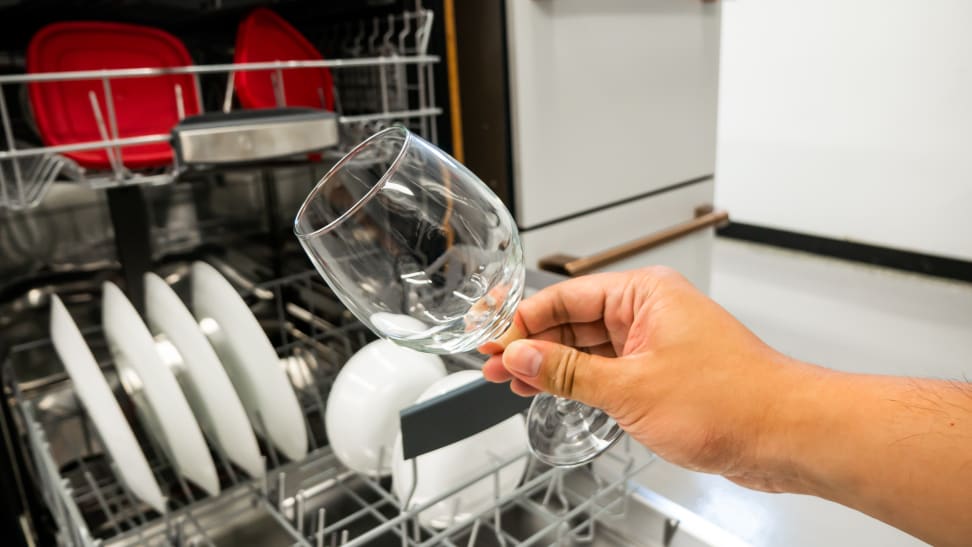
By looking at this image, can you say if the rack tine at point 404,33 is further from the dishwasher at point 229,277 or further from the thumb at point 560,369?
the thumb at point 560,369

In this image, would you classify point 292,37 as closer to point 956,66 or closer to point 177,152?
point 177,152

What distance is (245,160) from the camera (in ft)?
2.13

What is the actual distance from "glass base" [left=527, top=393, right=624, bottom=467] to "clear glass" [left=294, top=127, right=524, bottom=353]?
0.13 m

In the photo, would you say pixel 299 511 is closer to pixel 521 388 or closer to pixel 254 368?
pixel 254 368

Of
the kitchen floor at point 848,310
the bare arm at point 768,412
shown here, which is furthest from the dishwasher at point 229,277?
the kitchen floor at point 848,310

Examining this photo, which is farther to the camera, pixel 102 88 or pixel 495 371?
pixel 102 88

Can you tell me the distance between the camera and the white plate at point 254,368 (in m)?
0.67

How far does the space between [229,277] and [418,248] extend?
0.64 meters

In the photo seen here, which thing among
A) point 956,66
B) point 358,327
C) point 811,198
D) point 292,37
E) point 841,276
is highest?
point 292,37

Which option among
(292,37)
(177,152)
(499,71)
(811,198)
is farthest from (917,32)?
(177,152)

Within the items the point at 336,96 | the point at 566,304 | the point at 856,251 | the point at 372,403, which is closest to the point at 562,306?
the point at 566,304

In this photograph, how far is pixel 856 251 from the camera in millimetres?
2576

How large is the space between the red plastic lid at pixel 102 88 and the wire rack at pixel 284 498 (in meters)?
0.24

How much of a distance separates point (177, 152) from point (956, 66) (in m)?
2.22
